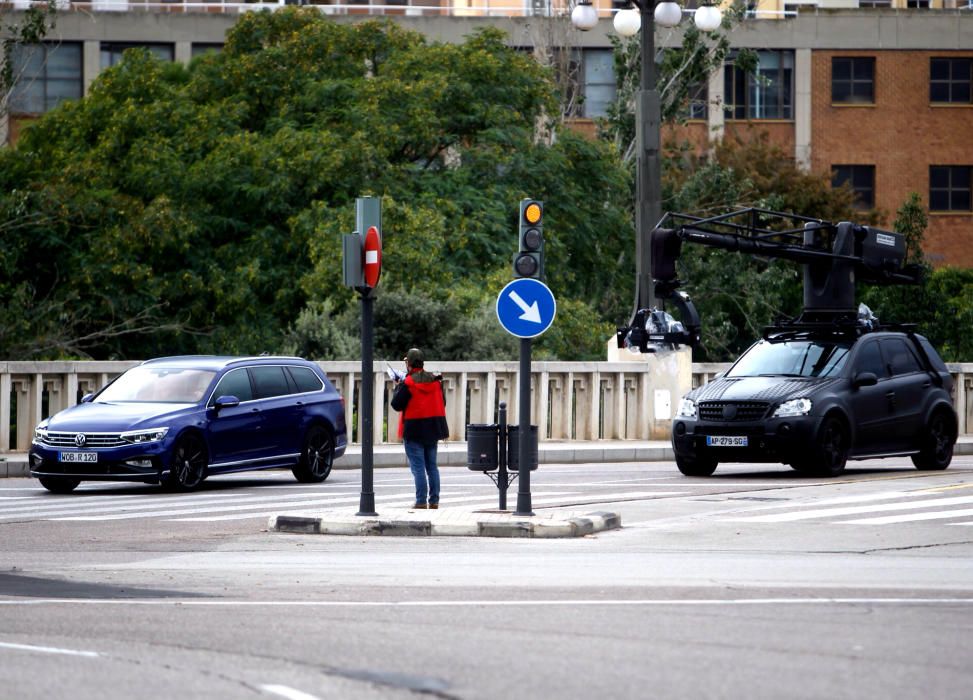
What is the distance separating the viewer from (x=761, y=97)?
64062 mm

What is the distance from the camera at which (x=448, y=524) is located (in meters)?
15.8

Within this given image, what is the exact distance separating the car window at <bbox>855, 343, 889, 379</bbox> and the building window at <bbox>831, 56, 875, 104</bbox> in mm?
41840

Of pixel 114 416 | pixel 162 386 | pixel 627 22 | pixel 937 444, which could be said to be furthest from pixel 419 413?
pixel 627 22

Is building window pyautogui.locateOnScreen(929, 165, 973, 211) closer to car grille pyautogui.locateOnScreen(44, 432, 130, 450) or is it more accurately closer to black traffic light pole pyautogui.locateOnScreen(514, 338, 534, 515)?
car grille pyautogui.locateOnScreen(44, 432, 130, 450)

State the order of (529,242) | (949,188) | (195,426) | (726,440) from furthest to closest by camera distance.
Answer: (949,188) → (726,440) → (195,426) → (529,242)

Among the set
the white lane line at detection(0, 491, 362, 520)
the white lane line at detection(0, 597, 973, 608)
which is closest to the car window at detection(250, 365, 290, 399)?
the white lane line at detection(0, 491, 362, 520)

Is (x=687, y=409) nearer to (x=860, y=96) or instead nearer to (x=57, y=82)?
(x=57, y=82)

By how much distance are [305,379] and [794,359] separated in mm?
5933

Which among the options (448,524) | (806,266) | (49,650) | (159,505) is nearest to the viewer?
(49,650)

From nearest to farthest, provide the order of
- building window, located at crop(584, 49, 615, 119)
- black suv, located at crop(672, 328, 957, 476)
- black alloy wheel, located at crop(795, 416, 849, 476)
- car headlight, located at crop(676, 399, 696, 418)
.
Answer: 1. black suv, located at crop(672, 328, 957, 476)
2. black alloy wheel, located at crop(795, 416, 849, 476)
3. car headlight, located at crop(676, 399, 696, 418)
4. building window, located at crop(584, 49, 615, 119)

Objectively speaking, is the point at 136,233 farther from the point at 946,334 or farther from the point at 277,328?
the point at 946,334

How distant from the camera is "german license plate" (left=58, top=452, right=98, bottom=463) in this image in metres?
20.1

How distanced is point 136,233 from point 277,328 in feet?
11.5

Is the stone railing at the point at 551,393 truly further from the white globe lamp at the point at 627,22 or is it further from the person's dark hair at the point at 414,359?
the person's dark hair at the point at 414,359
